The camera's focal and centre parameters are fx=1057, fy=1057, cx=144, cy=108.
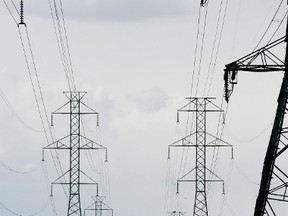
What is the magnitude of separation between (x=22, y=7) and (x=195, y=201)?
4258cm

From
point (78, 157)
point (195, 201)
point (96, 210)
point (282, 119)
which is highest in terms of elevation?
point (96, 210)

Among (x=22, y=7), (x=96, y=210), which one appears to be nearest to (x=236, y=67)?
(x=22, y=7)

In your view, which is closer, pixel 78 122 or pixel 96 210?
pixel 78 122

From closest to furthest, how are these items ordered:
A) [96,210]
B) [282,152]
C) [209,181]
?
1. [282,152]
2. [209,181]
3. [96,210]

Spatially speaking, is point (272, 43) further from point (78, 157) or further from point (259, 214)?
point (78, 157)

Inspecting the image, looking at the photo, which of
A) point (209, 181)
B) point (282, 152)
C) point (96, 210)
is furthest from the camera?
point (96, 210)

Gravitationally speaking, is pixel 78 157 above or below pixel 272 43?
above

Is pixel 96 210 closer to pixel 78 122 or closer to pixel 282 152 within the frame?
pixel 78 122

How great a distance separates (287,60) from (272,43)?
2.95 ft

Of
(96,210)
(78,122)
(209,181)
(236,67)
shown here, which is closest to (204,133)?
(209,181)

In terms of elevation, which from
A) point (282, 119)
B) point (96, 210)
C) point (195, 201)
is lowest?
point (282, 119)

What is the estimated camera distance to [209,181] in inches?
3194

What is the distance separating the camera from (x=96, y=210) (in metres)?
149

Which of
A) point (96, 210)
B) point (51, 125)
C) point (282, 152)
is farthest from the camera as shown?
point (96, 210)
